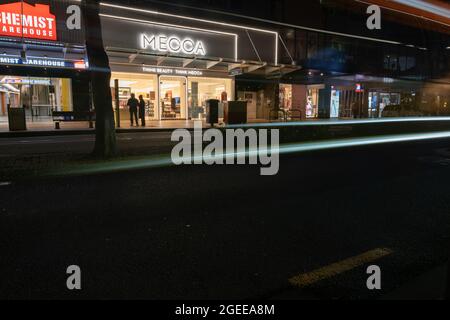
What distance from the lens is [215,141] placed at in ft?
40.9

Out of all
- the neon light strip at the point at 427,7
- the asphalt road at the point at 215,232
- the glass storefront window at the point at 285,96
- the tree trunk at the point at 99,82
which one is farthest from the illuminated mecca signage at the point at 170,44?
the neon light strip at the point at 427,7

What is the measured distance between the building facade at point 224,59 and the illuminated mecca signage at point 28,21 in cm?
5

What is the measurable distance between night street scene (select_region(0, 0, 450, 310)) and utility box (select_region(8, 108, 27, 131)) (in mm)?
60

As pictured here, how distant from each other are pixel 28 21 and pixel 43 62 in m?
2.03

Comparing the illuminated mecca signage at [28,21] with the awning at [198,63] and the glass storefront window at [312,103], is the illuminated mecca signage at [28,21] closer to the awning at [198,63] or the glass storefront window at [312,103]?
the awning at [198,63]

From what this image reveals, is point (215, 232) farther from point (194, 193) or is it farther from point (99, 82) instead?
point (99, 82)

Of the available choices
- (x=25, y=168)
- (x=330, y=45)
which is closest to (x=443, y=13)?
(x=25, y=168)

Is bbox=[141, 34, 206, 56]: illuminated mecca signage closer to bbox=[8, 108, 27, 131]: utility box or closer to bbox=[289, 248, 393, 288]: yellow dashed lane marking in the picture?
Answer: bbox=[8, 108, 27, 131]: utility box

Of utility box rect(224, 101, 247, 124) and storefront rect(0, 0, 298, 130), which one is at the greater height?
storefront rect(0, 0, 298, 130)

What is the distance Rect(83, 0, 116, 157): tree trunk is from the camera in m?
9.10

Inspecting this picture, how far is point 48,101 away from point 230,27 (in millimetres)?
12886

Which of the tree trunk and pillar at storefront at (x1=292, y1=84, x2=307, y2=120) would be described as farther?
pillar at storefront at (x1=292, y1=84, x2=307, y2=120)

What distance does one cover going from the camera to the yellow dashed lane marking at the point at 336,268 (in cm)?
320

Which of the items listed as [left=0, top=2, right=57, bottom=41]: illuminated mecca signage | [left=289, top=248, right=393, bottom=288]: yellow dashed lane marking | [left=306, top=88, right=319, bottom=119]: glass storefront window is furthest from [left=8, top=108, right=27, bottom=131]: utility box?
[left=306, top=88, right=319, bottom=119]: glass storefront window
